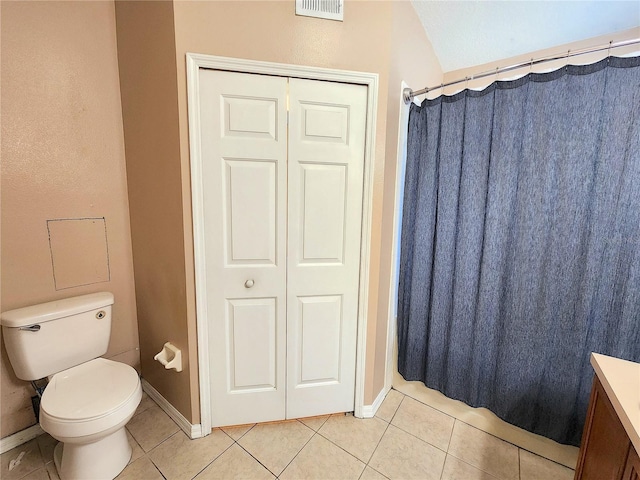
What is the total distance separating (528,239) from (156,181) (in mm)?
1929

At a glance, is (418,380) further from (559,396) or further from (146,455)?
(146,455)

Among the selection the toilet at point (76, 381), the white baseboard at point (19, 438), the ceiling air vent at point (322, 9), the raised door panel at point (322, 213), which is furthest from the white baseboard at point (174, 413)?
the ceiling air vent at point (322, 9)

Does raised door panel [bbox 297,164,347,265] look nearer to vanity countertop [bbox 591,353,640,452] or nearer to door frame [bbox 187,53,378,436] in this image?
door frame [bbox 187,53,378,436]

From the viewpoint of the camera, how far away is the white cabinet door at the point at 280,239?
137cm

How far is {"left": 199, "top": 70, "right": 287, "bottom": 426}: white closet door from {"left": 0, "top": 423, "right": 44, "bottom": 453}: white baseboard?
957 mm

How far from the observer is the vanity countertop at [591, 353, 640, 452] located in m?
0.74

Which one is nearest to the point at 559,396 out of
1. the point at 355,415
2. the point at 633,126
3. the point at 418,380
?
the point at 418,380

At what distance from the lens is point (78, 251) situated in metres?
1.61

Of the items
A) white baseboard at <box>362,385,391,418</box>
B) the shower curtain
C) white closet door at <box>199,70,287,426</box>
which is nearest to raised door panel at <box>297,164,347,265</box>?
white closet door at <box>199,70,287,426</box>

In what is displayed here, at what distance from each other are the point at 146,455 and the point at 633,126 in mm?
2704

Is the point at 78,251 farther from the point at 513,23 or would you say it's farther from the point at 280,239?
the point at 513,23

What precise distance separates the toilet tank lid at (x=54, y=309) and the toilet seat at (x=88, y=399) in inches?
12.4

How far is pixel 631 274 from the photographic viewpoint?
116cm

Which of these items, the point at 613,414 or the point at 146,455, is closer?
the point at 613,414
